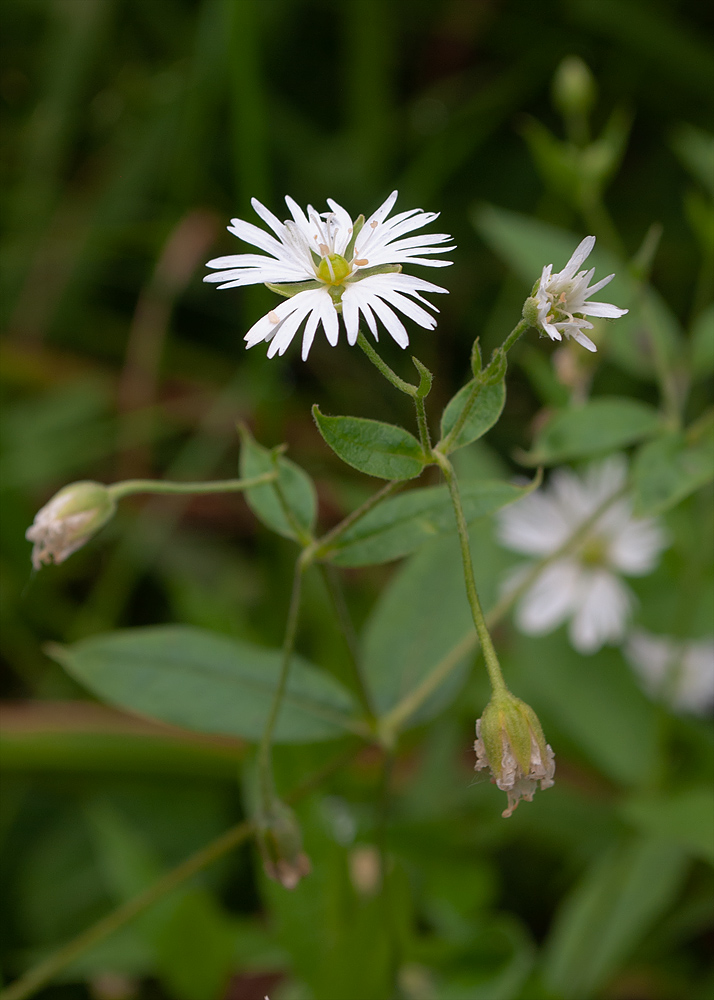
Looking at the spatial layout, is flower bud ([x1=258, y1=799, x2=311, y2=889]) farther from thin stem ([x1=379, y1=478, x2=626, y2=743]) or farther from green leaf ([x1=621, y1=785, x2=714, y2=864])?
green leaf ([x1=621, y1=785, x2=714, y2=864])

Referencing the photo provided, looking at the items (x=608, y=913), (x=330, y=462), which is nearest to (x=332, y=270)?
(x=608, y=913)

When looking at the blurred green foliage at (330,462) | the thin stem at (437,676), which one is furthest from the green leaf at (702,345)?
the thin stem at (437,676)

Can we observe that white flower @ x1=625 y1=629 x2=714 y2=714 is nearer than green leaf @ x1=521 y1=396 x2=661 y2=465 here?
No

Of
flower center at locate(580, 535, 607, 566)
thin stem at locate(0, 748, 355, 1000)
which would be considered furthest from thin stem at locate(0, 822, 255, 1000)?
flower center at locate(580, 535, 607, 566)

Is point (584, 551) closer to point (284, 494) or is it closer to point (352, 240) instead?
point (284, 494)

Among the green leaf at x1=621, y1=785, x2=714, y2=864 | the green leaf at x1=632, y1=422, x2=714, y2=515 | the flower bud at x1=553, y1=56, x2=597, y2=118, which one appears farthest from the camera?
the flower bud at x1=553, y1=56, x2=597, y2=118

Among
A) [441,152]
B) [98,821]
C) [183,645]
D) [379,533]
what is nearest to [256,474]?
[379,533]
